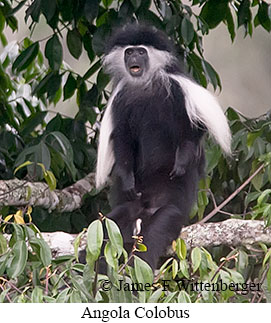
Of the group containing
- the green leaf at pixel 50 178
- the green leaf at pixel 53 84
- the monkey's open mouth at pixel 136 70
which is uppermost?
the monkey's open mouth at pixel 136 70

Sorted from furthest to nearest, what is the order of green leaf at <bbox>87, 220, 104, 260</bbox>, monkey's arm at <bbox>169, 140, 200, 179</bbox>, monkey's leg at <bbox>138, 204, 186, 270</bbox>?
monkey's arm at <bbox>169, 140, 200, 179</bbox>, monkey's leg at <bbox>138, 204, 186, 270</bbox>, green leaf at <bbox>87, 220, 104, 260</bbox>

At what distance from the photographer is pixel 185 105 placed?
2705mm

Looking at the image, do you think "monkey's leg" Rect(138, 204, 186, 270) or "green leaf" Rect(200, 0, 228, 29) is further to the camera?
"green leaf" Rect(200, 0, 228, 29)

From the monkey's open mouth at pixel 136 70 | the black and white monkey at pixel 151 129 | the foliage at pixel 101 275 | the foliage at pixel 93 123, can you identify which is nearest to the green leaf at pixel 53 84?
the foliage at pixel 93 123

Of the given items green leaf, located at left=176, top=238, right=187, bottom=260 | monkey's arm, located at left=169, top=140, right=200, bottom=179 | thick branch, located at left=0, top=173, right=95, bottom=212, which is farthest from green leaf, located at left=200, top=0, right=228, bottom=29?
green leaf, located at left=176, top=238, right=187, bottom=260

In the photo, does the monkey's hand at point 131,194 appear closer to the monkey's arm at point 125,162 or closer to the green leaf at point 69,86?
the monkey's arm at point 125,162

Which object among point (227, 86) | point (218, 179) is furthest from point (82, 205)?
point (227, 86)

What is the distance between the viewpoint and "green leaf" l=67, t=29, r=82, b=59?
10.6ft

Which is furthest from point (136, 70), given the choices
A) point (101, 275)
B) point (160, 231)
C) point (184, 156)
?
point (101, 275)

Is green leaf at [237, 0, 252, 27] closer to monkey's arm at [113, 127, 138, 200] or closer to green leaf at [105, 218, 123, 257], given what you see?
monkey's arm at [113, 127, 138, 200]

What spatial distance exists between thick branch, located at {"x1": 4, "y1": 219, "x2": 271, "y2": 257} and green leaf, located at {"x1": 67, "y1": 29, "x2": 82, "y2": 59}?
1.06 meters

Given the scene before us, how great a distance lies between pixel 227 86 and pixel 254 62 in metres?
0.29

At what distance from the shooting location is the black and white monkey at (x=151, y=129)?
105 inches

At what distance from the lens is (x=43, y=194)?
294 cm
